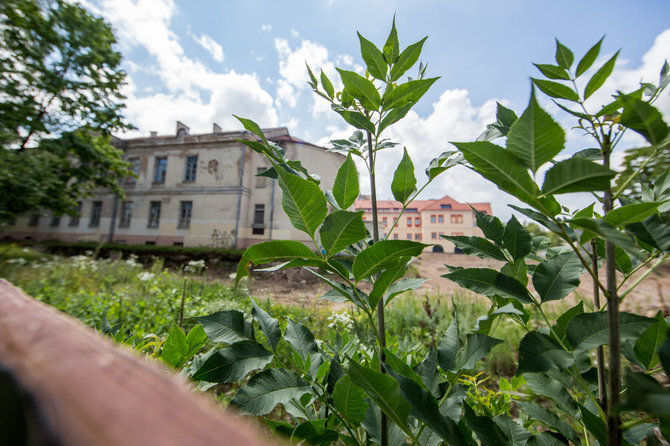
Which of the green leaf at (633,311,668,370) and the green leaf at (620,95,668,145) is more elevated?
the green leaf at (620,95,668,145)

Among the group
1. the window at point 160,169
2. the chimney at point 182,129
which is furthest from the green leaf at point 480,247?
the chimney at point 182,129

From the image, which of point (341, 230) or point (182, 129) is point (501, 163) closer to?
point (341, 230)

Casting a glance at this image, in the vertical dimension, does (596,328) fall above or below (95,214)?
below

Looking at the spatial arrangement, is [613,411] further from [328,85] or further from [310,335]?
[328,85]

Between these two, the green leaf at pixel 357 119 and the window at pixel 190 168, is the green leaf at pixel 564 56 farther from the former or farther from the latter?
the window at pixel 190 168

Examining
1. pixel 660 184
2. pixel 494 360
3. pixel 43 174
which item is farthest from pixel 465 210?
pixel 43 174

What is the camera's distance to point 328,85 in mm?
781

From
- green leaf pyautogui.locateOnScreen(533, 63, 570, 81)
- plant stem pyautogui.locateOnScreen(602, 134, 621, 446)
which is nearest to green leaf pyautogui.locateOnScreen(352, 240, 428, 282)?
plant stem pyautogui.locateOnScreen(602, 134, 621, 446)

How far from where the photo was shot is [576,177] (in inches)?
13.1

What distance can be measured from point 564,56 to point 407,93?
0.92 ft

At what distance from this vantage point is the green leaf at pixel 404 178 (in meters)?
0.64

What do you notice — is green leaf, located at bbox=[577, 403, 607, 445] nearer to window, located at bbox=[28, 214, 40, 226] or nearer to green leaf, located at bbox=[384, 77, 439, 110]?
green leaf, located at bbox=[384, 77, 439, 110]

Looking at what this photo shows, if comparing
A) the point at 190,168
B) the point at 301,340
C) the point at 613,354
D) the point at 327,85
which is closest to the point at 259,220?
the point at 190,168

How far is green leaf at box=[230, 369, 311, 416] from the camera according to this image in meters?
0.50
